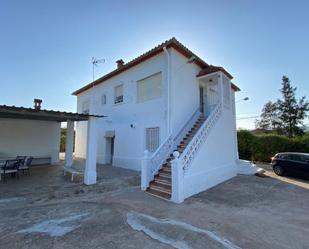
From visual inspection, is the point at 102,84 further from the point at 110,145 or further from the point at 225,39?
the point at 225,39

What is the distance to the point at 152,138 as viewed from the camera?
1199cm

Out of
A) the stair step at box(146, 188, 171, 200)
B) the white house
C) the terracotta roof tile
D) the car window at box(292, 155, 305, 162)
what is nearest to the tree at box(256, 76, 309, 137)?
the car window at box(292, 155, 305, 162)

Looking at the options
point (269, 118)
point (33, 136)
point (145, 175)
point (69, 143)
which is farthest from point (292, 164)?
point (269, 118)

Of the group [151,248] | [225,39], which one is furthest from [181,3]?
[151,248]

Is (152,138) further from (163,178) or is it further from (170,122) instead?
(163,178)

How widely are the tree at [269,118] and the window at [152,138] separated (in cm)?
2979

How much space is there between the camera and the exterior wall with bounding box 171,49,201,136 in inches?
431

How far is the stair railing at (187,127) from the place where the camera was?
35.9 ft

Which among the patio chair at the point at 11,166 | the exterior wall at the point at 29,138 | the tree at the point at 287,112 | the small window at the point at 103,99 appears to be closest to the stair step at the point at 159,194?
the patio chair at the point at 11,166

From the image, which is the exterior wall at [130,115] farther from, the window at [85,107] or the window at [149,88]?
the window at [85,107]

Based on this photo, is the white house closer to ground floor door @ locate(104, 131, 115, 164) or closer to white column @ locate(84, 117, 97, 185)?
ground floor door @ locate(104, 131, 115, 164)

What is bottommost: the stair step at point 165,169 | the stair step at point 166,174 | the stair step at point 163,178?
the stair step at point 163,178

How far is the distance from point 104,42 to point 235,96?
1198cm

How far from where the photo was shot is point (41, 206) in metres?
6.20
